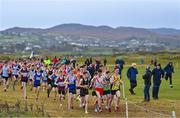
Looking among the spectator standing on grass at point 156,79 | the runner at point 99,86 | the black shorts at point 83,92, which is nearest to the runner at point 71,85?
the black shorts at point 83,92

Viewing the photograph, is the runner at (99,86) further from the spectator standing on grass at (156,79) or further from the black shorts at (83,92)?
the spectator standing on grass at (156,79)

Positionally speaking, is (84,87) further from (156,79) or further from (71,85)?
(156,79)

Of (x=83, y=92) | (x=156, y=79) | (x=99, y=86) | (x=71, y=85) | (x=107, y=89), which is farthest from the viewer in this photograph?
(x=156, y=79)

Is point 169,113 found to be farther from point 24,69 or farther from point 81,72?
point 24,69

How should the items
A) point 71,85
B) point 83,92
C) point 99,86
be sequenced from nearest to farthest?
point 99,86
point 83,92
point 71,85

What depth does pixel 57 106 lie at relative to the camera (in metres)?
27.1

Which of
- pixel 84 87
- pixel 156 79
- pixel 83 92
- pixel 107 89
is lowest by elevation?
pixel 83 92

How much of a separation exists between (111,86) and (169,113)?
10.6 ft

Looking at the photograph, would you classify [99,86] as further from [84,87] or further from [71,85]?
[71,85]

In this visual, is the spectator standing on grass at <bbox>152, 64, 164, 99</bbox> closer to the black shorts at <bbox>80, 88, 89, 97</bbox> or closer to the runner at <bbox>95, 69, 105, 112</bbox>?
the runner at <bbox>95, 69, 105, 112</bbox>

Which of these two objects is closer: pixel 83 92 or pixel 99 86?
pixel 99 86

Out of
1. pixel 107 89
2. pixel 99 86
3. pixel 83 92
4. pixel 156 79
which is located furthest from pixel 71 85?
pixel 156 79

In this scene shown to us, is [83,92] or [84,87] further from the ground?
[84,87]

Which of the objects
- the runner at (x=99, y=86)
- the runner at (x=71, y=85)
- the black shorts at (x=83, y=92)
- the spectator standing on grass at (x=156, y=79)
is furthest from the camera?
the spectator standing on grass at (x=156, y=79)
